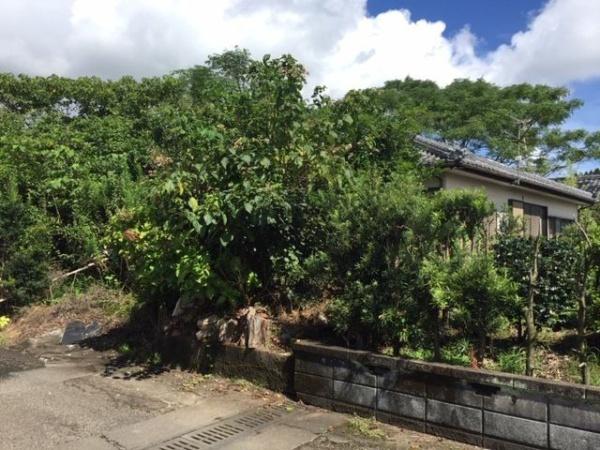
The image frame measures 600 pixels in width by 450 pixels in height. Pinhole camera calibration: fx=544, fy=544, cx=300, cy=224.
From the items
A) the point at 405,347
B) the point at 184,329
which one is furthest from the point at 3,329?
the point at 405,347

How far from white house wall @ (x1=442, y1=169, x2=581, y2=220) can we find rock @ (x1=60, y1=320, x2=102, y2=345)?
5.93m

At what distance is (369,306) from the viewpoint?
15.1 ft

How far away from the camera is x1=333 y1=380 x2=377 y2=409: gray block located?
4500mm

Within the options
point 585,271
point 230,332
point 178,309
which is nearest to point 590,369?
point 585,271

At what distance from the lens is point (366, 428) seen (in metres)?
4.29

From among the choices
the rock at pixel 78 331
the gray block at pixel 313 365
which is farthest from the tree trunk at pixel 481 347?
the rock at pixel 78 331

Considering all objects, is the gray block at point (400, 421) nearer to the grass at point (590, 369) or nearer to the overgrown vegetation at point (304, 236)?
the overgrown vegetation at point (304, 236)

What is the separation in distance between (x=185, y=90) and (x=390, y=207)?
1347 centimetres

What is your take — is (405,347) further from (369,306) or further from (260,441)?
(260,441)

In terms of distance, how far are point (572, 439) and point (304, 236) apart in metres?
3.24

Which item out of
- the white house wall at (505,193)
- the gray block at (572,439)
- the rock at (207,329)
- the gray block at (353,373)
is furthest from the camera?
the white house wall at (505,193)

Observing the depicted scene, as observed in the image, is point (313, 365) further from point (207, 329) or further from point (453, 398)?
point (207, 329)

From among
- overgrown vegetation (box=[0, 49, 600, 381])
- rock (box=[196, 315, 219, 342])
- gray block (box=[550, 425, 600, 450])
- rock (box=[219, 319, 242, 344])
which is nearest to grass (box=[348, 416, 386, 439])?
overgrown vegetation (box=[0, 49, 600, 381])

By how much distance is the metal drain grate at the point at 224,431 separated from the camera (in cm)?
409
